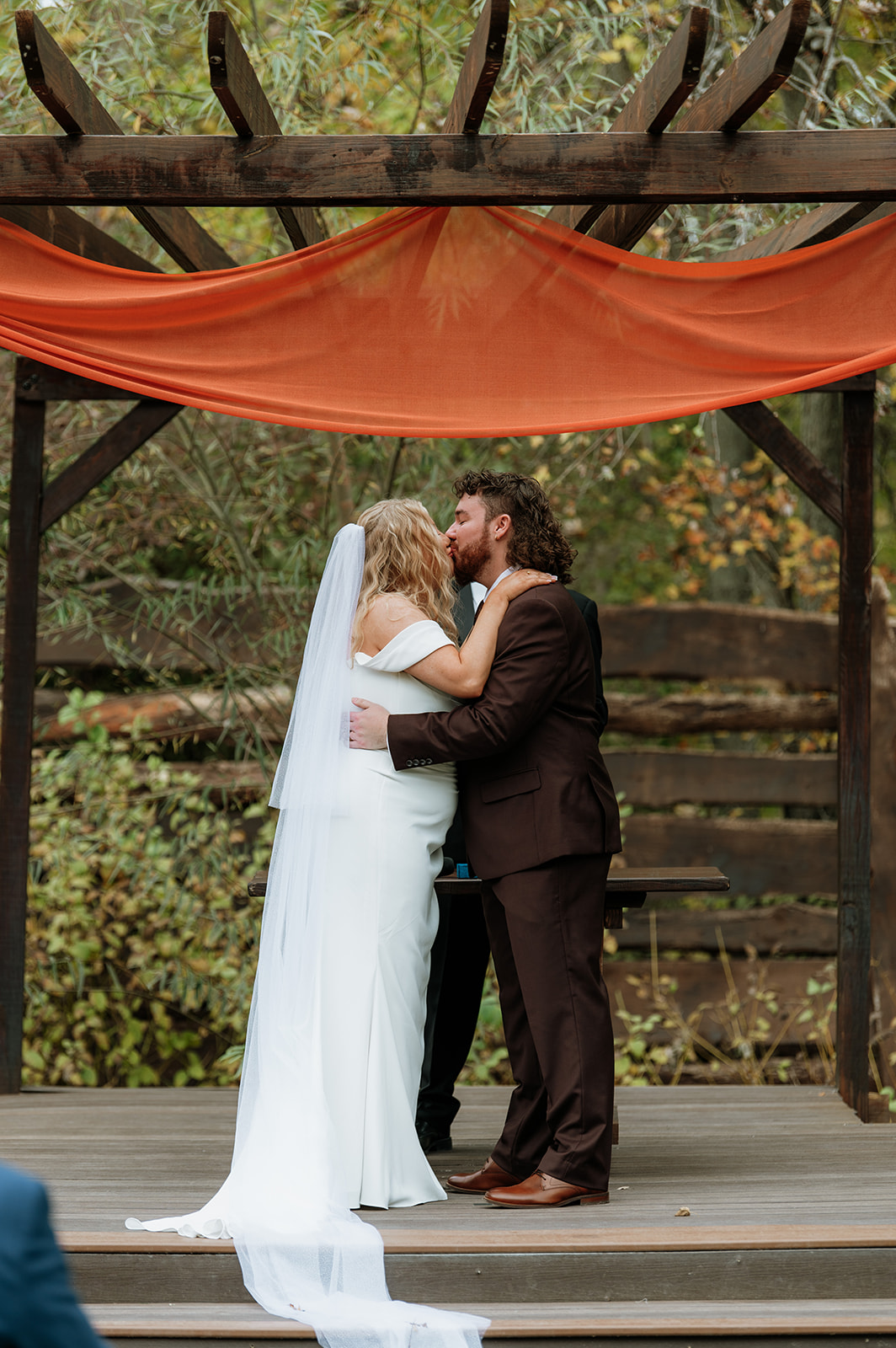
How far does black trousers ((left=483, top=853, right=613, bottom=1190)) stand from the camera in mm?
3166

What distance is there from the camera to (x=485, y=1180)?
3348mm

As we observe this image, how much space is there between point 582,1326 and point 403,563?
1.81 meters

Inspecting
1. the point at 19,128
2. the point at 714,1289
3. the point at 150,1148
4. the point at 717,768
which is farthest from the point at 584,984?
the point at 19,128

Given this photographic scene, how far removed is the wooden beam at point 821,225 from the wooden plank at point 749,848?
2.96 meters

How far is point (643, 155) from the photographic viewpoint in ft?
9.95

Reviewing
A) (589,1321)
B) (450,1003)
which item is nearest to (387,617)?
(450,1003)

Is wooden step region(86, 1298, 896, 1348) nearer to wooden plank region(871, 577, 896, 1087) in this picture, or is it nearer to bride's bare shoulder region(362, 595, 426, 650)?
bride's bare shoulder region(362, 595, 426, 650)

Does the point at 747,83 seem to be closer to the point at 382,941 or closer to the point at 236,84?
the point at 236,84

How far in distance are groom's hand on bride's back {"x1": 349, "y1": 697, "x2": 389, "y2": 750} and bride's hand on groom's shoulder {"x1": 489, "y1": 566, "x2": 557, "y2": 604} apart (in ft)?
1.38

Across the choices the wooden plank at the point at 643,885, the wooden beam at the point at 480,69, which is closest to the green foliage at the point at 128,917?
the wooden plank at the point at 643,885

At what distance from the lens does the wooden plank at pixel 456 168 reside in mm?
3029

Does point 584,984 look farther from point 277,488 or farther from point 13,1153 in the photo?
point 277,488

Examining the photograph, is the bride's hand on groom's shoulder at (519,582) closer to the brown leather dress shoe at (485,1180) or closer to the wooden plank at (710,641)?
the brown leather dress shoe at (485,1180)

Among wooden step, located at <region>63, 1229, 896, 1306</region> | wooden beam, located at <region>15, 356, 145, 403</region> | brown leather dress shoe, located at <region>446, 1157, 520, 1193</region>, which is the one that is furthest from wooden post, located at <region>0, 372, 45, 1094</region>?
brown leather dress shoe, located at <region>446, 1157, 520, 1193</region>
